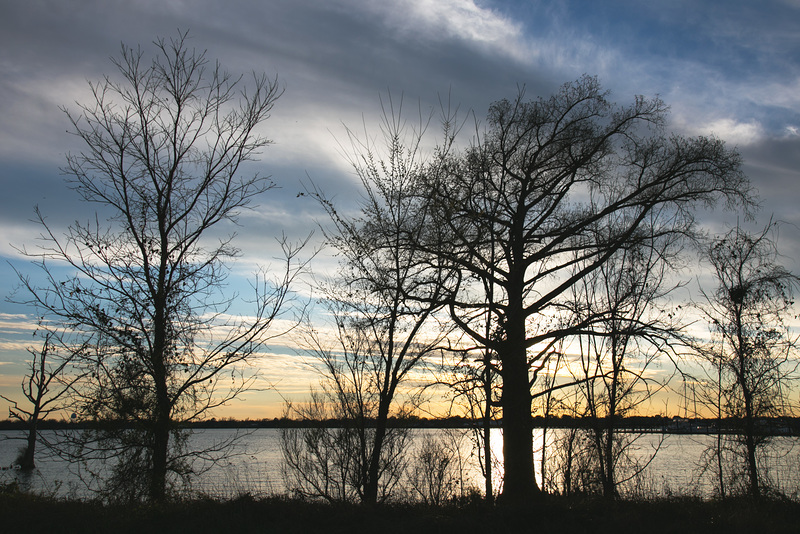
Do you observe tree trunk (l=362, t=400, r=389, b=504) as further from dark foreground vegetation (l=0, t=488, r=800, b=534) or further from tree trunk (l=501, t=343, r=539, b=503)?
tree trunk (l=501, t=343, r=539, b=503)

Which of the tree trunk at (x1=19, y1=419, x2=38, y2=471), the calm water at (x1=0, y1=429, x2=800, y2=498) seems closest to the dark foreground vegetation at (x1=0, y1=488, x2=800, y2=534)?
the calm water at (x1=0, y1=429, x2=800, y2=498)

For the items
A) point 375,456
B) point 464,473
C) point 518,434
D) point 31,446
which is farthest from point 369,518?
point 31,446

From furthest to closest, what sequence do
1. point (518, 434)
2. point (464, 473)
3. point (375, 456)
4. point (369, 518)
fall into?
1. point (464, 473)
2. point (518, 434)
3. point (369, 518)
4. point (375, 456)

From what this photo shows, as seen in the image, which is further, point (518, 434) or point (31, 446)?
point (31, 446)

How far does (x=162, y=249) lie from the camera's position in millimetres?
8469

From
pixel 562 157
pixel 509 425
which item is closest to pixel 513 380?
pixel 509 425

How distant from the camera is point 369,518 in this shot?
772 centimetres

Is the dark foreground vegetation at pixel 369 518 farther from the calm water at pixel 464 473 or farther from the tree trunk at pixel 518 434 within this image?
the tree trunk at pixel 518 434

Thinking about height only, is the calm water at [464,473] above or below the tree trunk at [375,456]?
below

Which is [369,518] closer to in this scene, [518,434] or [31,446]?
[518,434]

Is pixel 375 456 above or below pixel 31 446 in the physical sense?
above

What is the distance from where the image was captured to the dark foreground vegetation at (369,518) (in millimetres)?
7641

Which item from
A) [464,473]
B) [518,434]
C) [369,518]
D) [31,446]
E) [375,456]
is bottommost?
[464,473]

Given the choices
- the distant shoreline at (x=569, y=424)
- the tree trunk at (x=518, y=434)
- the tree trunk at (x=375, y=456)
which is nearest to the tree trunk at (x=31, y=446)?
the distant shoreline at (x=569, y=424)
